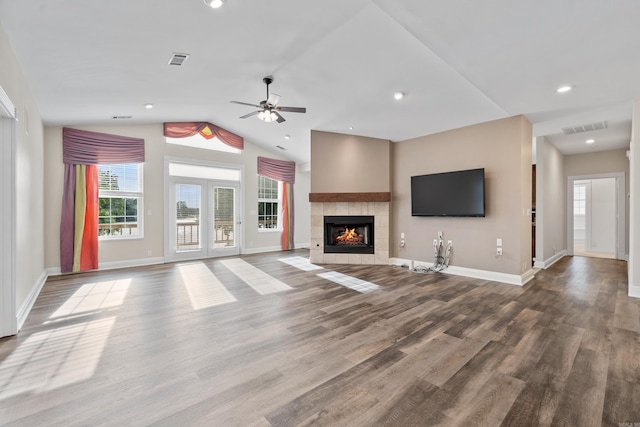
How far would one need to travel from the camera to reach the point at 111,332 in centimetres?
285

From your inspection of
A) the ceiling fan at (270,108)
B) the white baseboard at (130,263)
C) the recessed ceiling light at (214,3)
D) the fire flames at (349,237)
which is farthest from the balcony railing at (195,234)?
the recessed ceiling light at (214,3)

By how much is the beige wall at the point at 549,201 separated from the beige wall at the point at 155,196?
591 cm

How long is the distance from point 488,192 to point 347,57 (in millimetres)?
3273

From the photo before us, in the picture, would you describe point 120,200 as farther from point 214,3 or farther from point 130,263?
point 214,3

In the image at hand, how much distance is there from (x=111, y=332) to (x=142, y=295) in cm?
130

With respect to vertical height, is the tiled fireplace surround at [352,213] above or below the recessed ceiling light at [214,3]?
below

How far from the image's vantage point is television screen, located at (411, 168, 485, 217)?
4.99 meters

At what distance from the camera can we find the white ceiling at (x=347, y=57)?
8.09ft

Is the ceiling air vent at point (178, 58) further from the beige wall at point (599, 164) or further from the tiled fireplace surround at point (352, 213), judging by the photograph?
the beige wall at point (599, 164)

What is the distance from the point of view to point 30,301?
3.67 meters

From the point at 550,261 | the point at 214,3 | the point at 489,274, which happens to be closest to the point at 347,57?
the point at 214,3

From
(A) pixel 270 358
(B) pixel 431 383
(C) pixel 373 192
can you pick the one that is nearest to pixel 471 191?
(C) pixel 373 192

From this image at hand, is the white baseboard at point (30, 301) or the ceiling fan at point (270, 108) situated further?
the ceiling fan at point (270, 108)

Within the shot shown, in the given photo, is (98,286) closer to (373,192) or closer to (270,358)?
(270,358)
